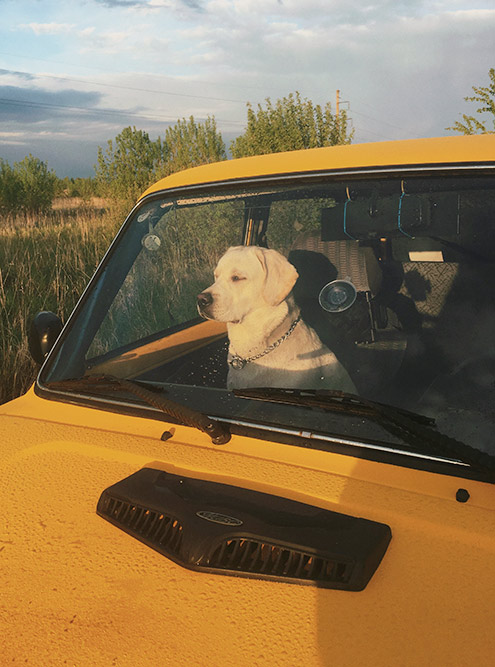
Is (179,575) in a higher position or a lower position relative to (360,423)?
lower

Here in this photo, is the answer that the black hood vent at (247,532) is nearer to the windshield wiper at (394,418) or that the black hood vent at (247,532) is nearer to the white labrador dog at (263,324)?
the windshield wiper at (394,418)

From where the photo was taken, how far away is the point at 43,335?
1977mm

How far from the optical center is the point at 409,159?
1.60 metres

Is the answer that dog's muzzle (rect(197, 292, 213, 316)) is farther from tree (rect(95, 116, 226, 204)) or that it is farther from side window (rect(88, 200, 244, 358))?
tree (rect(95, 116, 226, 204))

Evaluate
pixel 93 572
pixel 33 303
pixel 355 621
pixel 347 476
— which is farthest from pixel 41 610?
pixel 33 303

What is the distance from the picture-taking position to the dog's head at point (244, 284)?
1.91 meters

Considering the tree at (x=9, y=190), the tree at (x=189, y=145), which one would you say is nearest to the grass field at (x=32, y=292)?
the tree at (x=189, y=145)

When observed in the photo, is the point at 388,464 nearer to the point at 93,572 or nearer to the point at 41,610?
the point at 93,572

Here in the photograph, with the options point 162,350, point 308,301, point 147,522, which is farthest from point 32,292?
point 147,522

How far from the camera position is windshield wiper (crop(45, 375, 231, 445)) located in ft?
4.83

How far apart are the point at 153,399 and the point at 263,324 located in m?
0.54

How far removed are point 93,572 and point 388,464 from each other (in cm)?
66

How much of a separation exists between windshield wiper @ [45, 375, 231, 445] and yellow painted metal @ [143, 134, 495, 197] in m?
0.72

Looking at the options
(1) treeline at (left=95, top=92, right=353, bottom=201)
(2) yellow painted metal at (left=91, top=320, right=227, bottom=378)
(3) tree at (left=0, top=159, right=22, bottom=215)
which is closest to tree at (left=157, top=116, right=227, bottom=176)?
(1) treeline at (left=95, top=92, right=353, bottom=201)
